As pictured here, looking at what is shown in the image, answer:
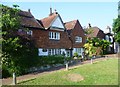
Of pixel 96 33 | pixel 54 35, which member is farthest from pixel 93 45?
pixel 54 35

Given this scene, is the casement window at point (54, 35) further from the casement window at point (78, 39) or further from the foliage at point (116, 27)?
the foliage at point (116, 27)

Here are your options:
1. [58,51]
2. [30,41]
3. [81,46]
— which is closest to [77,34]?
[81,46]

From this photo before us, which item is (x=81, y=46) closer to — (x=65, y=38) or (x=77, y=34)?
(x=77, y=34)

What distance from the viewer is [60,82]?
1817cm

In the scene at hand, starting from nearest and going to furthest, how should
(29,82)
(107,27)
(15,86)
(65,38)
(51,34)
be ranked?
(15,86)
(29,82)
(51,34)
(65,38)
(107,27)

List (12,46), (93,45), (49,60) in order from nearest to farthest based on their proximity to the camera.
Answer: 1. (12,46)
2. (49,60)
3. (93,45)

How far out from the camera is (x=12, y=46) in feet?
74.6

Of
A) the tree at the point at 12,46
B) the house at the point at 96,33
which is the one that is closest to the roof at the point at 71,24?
the house at the point at 96,33

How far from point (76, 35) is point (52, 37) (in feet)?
31.5

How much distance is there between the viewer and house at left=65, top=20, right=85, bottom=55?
1849 inches

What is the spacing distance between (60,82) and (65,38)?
2576cm

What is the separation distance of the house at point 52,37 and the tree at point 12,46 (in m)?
11.3

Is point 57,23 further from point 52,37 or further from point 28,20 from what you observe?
point 28,20

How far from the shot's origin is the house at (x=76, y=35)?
46969 millimetres
